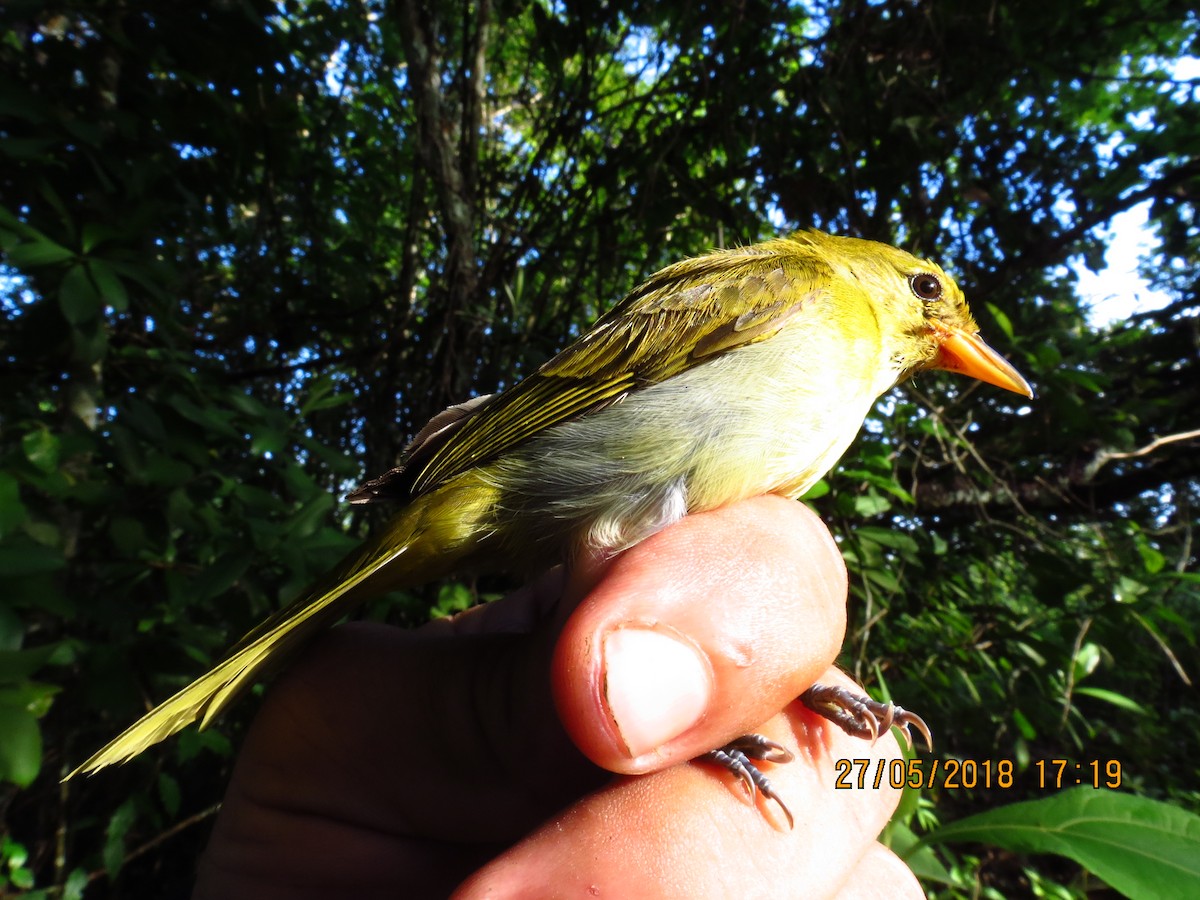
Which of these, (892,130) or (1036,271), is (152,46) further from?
(1036,271)

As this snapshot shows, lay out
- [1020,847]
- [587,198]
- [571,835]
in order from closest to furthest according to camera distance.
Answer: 1. [571,835]
2. [1020,847]
3. [587,198]

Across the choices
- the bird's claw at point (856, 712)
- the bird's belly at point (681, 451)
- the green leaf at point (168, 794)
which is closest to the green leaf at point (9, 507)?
the bird's belly at point (681, 451)

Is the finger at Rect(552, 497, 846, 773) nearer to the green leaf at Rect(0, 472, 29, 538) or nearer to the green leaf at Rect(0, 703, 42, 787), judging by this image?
the green leaf at Rect(0, 703, 42, 787)

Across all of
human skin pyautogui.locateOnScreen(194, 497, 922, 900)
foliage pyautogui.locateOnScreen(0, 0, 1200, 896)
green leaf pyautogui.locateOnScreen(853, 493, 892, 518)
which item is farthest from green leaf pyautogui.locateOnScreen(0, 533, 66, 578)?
green leaf pyautogui.locateOnScreen(853, 493, 892, 518)

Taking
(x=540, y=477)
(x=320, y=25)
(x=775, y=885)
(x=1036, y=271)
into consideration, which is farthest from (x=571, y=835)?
(x=1036, y=271)

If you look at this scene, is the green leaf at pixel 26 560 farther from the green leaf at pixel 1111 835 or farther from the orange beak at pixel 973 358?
the orange beak at pixel 973 358

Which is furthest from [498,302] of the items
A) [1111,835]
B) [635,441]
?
[1111,835]
